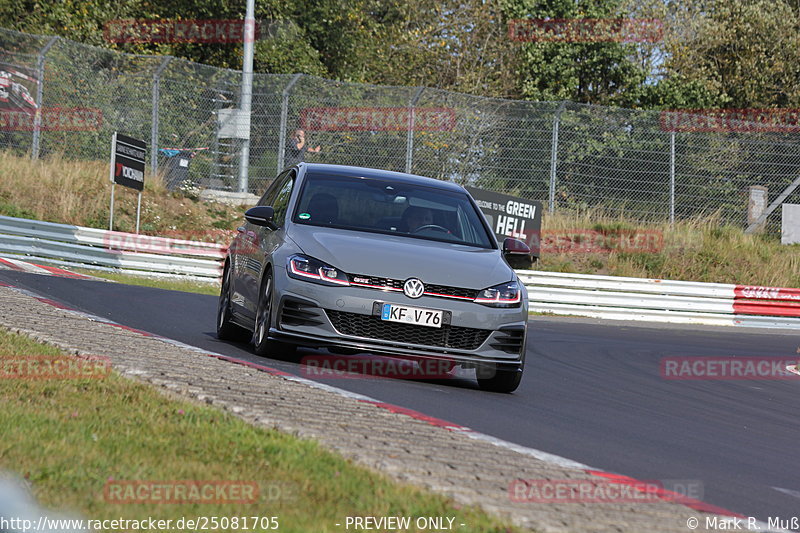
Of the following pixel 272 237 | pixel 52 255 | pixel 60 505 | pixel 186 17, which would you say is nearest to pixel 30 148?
pixel 52 255

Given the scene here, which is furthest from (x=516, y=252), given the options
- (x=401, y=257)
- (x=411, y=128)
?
(x=411, y=128)

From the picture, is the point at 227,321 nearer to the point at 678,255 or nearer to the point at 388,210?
the point at 388,210

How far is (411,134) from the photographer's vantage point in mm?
26750

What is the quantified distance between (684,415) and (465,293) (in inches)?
84.2

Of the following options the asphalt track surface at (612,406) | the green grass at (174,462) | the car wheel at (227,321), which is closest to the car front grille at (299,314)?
the asphalt track surface at (612,406)

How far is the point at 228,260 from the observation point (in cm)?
1158

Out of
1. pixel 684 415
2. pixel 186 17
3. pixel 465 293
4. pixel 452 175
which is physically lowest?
pixel 684 415

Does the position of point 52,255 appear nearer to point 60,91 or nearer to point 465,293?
point 60,91

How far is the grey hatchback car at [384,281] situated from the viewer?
28.9 ft

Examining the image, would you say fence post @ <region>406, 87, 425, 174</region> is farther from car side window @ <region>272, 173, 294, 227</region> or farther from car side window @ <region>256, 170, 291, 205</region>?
car side window @ <region>272, 173, 294, 227</region>

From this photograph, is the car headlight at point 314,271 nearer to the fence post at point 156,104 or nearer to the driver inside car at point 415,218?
the driver inside car at point 415,218

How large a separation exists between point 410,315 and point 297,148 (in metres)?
19.2

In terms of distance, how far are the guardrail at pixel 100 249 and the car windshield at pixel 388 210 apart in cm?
1405

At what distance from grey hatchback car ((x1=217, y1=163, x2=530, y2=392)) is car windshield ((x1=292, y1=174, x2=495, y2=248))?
0.01 m
